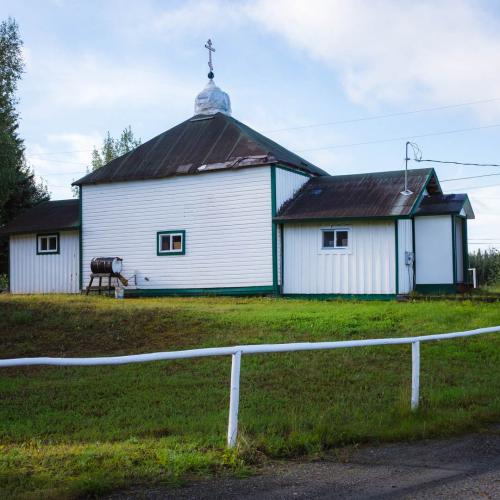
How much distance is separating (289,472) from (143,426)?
210 cm

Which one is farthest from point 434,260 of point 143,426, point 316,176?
point 143,426

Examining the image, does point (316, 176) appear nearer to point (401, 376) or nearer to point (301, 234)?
point (301, 234)

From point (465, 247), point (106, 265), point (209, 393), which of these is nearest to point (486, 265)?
point (465, 247)

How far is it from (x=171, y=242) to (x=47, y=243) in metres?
6.51

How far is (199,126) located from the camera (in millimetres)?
26234

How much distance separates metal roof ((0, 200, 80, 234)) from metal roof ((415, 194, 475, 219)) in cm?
1288

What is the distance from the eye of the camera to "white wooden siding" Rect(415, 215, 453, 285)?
21344 millimetres

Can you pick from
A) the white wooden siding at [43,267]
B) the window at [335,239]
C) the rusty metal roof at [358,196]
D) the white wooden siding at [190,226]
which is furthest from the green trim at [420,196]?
the white wooden siding at [43,267]

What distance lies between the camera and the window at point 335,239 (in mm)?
21234

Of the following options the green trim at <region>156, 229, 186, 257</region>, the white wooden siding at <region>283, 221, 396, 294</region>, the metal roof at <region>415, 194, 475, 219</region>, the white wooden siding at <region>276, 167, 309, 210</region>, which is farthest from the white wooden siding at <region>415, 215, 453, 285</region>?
the green trim at <region>156, 229, 186, 257</region>

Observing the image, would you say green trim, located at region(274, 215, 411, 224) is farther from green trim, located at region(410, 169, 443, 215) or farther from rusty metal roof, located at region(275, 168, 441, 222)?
green trim, located at region(410, 169, 443, 215)

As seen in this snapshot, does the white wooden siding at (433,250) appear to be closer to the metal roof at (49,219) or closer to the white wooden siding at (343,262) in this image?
the white wooden siding at (343,262)

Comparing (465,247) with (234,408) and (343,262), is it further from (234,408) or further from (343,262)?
(234,408)

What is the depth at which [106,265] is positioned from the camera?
2397 cm
